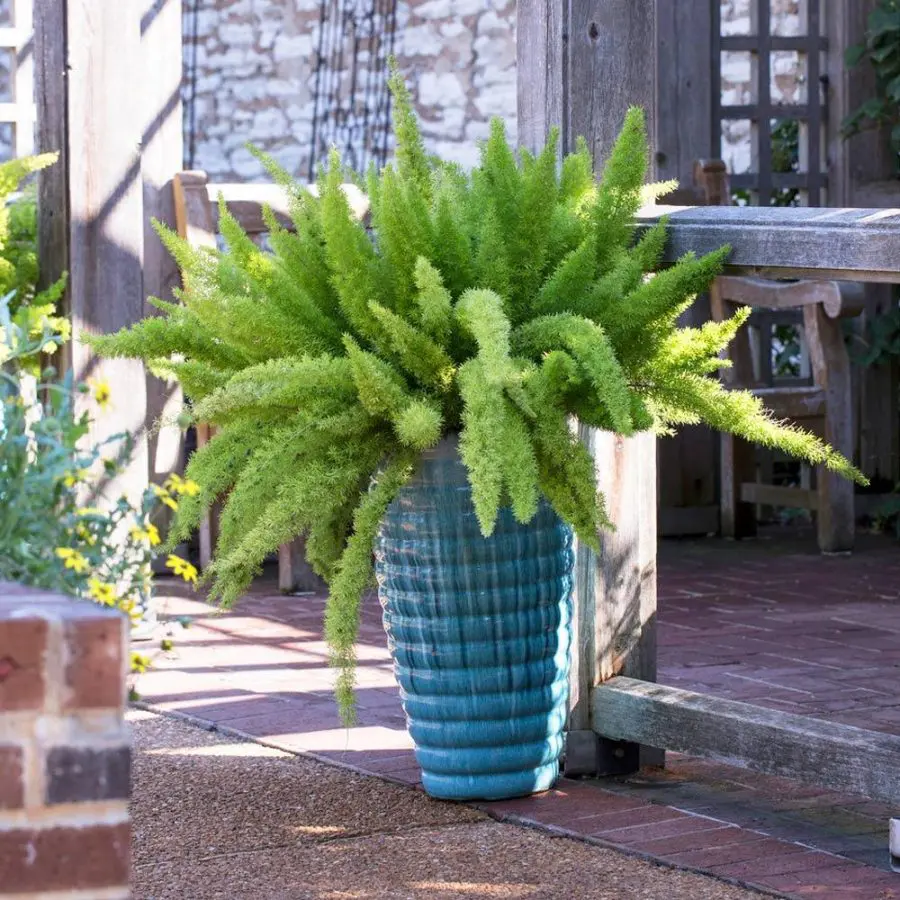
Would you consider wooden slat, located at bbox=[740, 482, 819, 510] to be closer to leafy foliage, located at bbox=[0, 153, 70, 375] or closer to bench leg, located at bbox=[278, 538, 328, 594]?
bench leg, located at bbox=[278, 538, 328, 594]

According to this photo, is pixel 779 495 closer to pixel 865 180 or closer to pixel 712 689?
pixel 865 180

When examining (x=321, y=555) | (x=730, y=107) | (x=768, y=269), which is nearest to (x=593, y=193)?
(x=768, y=269)

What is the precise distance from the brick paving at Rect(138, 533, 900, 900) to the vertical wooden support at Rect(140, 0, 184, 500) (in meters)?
0.95

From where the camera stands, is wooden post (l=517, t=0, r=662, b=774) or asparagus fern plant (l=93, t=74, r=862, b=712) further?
wooden post (l=517, t=0, r=662, b=774)

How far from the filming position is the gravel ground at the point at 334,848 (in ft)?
9.52

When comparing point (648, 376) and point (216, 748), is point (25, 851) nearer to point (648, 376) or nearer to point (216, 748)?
point (648, 376)

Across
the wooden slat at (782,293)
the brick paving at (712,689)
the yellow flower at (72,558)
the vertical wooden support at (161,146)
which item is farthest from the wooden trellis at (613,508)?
the wooden slat at (782,293)

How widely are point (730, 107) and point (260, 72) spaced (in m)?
3.93

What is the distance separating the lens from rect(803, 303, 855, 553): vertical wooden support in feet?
22.4

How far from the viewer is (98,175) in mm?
5180

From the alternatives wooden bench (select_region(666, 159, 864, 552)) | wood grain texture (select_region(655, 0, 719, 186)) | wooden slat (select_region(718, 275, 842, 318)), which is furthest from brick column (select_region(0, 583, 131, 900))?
wood grain texture (select_region(655, 0, 719, 186))

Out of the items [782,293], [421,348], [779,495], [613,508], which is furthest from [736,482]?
[421,348]

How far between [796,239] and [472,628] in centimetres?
91

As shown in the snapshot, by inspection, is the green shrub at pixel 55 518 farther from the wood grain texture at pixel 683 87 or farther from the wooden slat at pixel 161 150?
the wood grain texture at pixel 683 87
